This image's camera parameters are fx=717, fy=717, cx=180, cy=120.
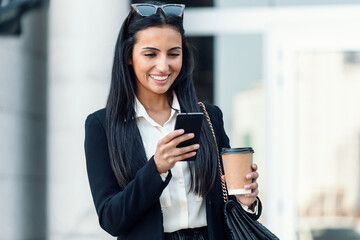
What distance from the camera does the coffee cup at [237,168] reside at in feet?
8.20

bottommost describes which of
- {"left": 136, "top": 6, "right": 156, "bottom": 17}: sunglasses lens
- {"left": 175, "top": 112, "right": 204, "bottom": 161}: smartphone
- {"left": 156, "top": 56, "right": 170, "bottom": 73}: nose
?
{"left": 175, "top": 112, "right": 204, "bottom": 161}: smartphone

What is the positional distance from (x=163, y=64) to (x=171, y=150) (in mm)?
377

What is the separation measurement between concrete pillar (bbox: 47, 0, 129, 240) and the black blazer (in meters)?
4.31

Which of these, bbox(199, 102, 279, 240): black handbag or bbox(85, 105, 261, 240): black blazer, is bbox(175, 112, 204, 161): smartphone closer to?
bbox(85, 105, 261, 240): black blazer

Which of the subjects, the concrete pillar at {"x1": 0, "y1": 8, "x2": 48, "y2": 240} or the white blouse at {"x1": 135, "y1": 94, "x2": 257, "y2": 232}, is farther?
the concrete pillar at {"x1": 0, "y1": 8, "x2": 48, "y2": 240}

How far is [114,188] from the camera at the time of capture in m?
2.58

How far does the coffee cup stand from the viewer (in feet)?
8.20

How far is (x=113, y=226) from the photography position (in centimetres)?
247

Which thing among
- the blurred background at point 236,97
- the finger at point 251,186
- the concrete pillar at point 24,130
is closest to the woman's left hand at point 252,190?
the finger at point 251,186

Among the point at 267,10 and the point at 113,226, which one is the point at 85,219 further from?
the point at 113,226

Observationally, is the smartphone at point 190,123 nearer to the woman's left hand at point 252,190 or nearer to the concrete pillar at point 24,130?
the woman's left hand at point 252,190

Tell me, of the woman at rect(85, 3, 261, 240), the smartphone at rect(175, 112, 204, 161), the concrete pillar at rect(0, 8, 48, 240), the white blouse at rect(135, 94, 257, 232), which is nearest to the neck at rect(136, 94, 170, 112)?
the woman at rect(85, 3, 261, 240)

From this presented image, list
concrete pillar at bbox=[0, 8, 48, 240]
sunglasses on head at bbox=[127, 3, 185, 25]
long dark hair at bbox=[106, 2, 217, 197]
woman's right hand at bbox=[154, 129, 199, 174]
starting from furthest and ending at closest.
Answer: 1. concrete pillar at bbox=[0, 8, 48, 240]
2. sunglasses on head at bbox=[127, 3, 185, 25]
3. long dark hair at bbox=[106, 2, 217, 197]
4. woman's right hand at bbox=[154, 129, 199, 174]

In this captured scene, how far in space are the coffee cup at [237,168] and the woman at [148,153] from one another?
0.03m
